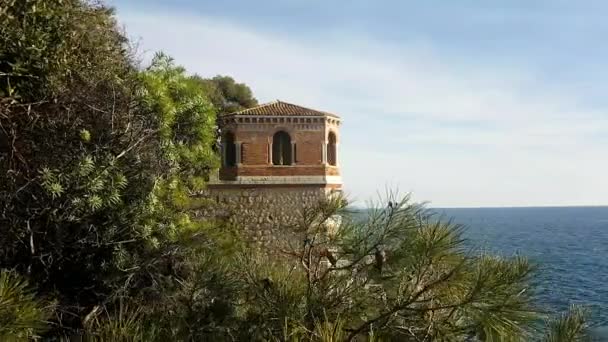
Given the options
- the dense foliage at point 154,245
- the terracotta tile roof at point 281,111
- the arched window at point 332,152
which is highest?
the terracotta tile roof at point 281,111

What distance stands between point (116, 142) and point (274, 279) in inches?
168

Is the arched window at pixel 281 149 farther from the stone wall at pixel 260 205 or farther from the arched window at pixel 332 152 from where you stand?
the arched window at pixel 332 152

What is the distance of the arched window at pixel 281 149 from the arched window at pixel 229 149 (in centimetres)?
143

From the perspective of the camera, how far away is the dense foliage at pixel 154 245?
612 centimetres

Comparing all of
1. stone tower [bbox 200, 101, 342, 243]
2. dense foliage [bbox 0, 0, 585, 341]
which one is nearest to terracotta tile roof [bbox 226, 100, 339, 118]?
stone tower [bbox 200, 101, 342, 243]

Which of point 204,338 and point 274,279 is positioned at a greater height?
point 274,279

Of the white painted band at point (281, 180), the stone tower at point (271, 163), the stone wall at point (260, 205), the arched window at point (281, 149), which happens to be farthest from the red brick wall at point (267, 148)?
the stone wall at point (260, 205)

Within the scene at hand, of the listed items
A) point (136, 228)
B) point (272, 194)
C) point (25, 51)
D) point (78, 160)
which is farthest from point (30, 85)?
point (272, 194)

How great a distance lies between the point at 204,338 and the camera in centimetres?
686

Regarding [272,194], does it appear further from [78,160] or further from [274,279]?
[274,279]

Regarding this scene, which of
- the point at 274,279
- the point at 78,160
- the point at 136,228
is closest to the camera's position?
the point at 274,279

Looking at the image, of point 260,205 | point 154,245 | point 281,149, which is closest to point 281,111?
point 281,149

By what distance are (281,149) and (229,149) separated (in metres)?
1.87

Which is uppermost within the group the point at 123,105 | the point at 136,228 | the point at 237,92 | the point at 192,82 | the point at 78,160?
the point at 237,92
